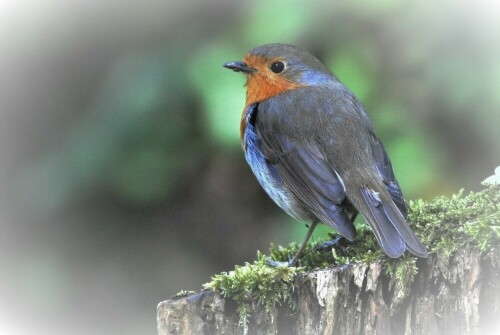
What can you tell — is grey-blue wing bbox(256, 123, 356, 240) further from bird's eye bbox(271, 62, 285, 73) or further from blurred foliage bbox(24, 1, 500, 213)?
blurred foliage bbox(24, 1, 500, 213)

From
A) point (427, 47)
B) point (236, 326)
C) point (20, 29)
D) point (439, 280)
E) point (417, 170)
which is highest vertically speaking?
point (427, 47)

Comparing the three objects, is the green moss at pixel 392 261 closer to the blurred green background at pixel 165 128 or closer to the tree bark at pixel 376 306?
the tree bark at pixel 376 306

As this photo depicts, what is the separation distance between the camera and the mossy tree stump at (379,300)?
3.32m

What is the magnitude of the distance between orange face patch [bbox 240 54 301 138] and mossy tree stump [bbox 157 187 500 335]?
152 cm

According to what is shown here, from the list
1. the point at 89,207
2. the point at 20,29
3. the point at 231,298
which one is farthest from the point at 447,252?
the point at 20,29

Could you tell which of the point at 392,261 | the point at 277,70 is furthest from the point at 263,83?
the point at 392,261

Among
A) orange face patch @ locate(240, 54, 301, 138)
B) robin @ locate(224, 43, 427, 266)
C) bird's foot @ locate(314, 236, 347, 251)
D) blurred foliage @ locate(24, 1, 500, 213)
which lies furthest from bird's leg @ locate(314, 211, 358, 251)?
blurred foliage @ locate(24, 1, 500, 213)

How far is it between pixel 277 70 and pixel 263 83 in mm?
121

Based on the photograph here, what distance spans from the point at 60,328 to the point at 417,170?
3094 mm

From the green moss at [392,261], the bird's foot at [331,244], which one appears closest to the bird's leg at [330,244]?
the bird's foot at [331,244]

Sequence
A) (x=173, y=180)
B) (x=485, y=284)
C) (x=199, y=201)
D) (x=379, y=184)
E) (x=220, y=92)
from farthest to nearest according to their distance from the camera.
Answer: (x=199, y=201)
(x=173, y=180)
(x=220, y=92)
(x=379, y=184)
(x=485, y=284)

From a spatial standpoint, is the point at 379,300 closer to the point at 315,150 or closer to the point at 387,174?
the point at 387,174

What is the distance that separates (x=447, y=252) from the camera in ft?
11.1

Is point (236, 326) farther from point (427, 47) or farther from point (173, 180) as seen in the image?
point (427, 47)
